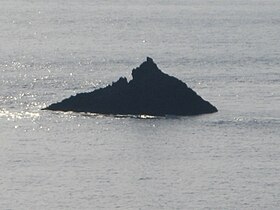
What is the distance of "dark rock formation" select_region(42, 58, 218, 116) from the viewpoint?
133 meters

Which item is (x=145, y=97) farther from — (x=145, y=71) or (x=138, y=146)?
(x=138, y=146)

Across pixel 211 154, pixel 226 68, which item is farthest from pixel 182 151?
pixel 226 68

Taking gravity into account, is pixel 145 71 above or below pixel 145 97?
above

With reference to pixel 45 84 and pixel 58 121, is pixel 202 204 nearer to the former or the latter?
pixel 58 121

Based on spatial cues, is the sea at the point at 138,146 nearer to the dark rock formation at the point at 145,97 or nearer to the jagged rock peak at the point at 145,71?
the dark rock formation at the point at 145,97

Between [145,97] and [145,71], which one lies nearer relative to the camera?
[145,97]

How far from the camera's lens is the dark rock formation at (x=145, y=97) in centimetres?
13312

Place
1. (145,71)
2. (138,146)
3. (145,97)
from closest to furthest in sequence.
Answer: (138,146) < (145,97) < (145,71)

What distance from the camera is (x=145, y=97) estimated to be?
133500 millimetres

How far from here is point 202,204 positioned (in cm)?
10219

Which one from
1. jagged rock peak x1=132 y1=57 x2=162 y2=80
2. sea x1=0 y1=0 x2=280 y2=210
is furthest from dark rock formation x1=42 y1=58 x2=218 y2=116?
sea x1=0 y1=0 x2=280 y2=210

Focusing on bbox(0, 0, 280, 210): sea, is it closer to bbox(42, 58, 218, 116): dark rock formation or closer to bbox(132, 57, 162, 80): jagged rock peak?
bbox(42, 58, 218, 116): dark rock formation

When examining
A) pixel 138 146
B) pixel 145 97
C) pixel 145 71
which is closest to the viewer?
pixel 138 146

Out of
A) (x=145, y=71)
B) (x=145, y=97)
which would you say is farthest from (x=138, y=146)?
(x=145, y=71)
